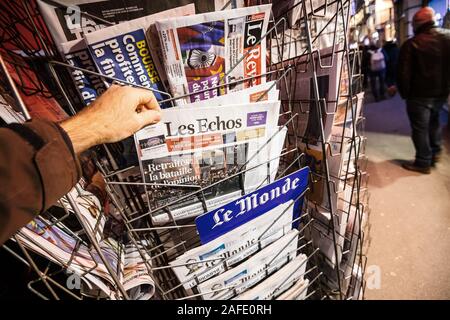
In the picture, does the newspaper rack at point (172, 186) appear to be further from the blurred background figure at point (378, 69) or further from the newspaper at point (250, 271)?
the blurred background figure at point (378, 69)

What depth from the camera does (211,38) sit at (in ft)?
1.31

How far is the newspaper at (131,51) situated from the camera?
0.36 metres

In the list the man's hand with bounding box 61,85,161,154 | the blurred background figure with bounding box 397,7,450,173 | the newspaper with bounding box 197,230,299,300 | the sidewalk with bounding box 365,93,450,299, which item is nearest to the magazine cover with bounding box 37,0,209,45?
the man's hand with bounding box 61,85,161,154

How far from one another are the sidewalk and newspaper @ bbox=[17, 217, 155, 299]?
35.7 inches

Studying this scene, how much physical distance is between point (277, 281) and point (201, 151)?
16.9 inches

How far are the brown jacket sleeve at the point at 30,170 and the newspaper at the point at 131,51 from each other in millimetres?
145

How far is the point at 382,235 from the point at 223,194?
1087mm

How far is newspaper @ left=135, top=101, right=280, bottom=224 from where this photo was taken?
1.36 feet

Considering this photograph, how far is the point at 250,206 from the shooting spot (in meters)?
0.50

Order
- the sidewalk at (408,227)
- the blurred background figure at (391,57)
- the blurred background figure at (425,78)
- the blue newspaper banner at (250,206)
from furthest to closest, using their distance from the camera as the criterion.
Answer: the blurred background figure at (391,57) → the blurred background figure at (425,78) → the sidewalk at (408,227) → the blue newspaper banner at (250,206)

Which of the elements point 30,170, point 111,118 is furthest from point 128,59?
point 30,170

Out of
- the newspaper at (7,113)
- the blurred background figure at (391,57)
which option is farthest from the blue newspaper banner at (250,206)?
the blurred background figure at (391,57)

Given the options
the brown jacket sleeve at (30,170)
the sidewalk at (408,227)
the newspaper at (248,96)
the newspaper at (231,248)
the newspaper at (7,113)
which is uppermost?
the newspaper at (7,113)
